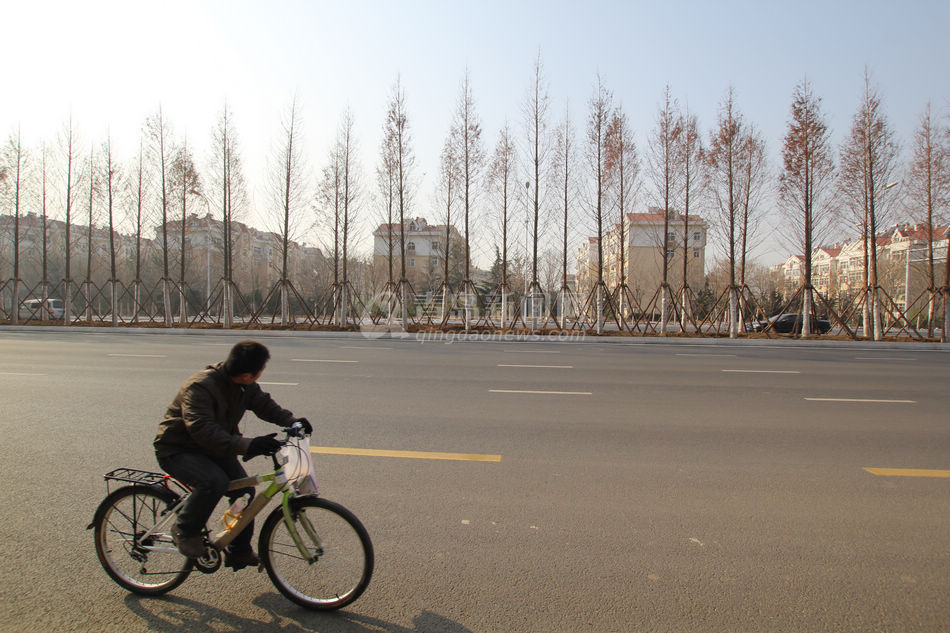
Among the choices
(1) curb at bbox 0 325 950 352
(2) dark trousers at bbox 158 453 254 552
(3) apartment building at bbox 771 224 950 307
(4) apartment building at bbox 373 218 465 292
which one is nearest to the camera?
(2) dark trousers at bbox 158 453 254 552

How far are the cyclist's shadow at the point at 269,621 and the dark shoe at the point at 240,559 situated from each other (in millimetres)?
218

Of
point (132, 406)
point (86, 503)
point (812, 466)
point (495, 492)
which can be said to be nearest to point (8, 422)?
point (132, 406)

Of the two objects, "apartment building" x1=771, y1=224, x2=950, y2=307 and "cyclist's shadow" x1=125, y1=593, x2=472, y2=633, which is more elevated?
"apartment building" x1=771, y1=224, x2=950, y2=307

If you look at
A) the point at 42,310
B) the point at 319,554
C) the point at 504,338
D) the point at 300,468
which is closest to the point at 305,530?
the point at 319,554

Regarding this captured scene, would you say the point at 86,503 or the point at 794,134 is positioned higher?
the point at 794,134

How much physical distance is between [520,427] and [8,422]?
20.6 ft

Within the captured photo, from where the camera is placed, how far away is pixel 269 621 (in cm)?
263

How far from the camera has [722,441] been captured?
18.7ft

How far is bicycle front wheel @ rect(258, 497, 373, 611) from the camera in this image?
2.62 meters

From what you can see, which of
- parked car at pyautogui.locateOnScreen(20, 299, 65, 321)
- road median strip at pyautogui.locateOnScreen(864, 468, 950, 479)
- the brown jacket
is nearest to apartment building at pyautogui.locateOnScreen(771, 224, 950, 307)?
road median strip at pyautogui.locateOnScreen(864, 468, 950, 479)

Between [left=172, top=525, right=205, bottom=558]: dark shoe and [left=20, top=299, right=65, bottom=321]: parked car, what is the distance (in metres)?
33.0

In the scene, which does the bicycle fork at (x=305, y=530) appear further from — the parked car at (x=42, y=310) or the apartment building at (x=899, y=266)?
the parked car at (x=42, y=310)

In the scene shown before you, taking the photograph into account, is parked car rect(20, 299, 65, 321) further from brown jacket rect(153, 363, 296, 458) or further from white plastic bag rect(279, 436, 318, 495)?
white plastic bag rect(279, 436, 318, 495)

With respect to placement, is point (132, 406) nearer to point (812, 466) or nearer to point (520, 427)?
point (520, 427)
